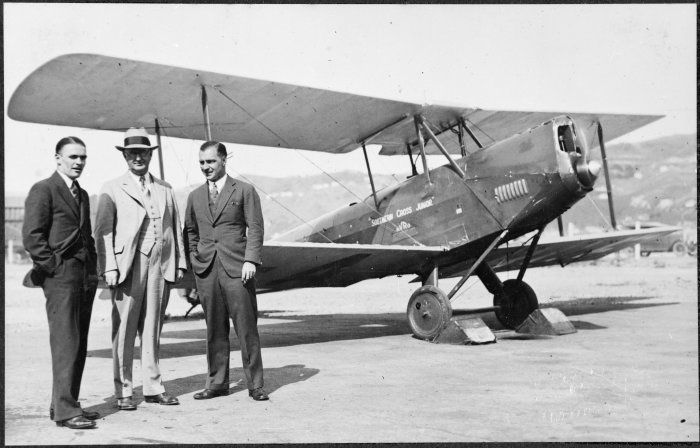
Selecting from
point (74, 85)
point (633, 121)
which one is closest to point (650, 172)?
point (633, 121)

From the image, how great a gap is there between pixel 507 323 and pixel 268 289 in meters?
3.43

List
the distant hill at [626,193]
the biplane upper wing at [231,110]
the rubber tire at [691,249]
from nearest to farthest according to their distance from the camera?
the biplane upper wing at [231,110] < the rubber tire at [691,249] < the distant hill at [626,193]

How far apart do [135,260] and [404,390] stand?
225 cm

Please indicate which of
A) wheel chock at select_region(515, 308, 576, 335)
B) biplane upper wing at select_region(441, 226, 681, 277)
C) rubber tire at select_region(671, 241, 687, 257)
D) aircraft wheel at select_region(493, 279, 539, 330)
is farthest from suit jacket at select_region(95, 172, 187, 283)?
rubber tire at select_region(671, 241, 687, 257)

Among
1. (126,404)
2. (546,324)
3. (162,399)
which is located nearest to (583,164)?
(546,324)

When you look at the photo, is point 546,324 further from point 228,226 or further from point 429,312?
point 228,226

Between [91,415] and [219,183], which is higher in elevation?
[219,183]

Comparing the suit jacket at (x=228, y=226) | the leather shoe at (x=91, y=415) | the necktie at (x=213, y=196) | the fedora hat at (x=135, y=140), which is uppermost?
the fedora hat at (x=135, y=140)

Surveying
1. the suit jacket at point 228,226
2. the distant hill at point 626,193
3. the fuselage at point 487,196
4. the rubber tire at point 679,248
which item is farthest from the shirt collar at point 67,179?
the distant hill at point 626,193

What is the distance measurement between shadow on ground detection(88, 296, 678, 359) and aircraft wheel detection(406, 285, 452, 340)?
998mm

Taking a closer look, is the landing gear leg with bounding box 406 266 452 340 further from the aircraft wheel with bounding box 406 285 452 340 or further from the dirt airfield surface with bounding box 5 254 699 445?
the dirt airfield surface with bounding box 5 254 699 445

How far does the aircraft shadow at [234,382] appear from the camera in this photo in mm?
4898

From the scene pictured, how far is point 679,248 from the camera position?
Result: 1679 inches

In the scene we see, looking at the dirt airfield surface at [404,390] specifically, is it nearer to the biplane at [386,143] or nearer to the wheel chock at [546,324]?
the wheel chock at [546,324]
